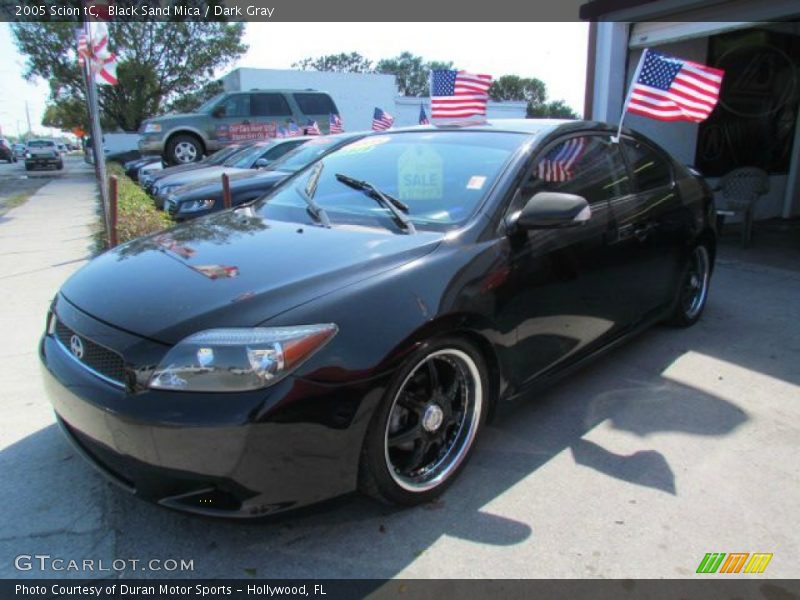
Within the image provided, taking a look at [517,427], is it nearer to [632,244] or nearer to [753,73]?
[632,244]

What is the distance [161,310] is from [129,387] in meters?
0.32

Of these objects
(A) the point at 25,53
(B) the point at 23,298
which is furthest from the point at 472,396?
(A) the point at 25,53

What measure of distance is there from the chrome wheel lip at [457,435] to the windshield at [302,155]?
631 centimetres

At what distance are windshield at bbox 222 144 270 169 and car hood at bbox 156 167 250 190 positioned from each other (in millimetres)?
217

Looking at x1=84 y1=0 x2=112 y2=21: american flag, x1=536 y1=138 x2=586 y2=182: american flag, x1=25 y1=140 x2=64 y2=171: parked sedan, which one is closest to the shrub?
x1=84 y1=0 x2=112 y2=21: american flag

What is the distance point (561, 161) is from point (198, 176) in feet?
25.0

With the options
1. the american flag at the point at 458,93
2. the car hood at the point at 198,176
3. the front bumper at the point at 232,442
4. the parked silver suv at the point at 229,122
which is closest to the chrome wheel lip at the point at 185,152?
the parked silver suv at the point at 229,122

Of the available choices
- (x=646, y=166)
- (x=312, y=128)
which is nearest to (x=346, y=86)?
(x=312, y=128)

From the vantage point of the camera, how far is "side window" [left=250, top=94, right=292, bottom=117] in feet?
50.8

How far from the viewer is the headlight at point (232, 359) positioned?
6.61ft

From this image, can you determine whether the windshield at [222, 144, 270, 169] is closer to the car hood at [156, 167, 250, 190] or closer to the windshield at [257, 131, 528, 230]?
the car hood at [156, 167, 250, 190]

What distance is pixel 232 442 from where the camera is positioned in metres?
1.98

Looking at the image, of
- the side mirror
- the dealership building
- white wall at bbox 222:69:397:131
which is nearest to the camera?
the side mirror

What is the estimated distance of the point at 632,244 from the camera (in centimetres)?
365
